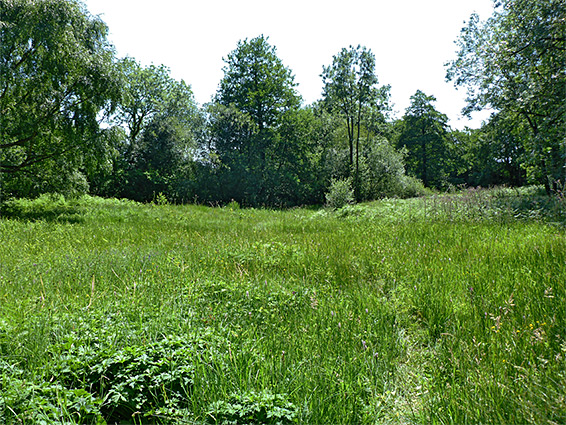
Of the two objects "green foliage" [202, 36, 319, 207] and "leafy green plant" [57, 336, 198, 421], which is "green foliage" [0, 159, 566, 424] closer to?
"leafy green plant" [57, 336, 198, 421]

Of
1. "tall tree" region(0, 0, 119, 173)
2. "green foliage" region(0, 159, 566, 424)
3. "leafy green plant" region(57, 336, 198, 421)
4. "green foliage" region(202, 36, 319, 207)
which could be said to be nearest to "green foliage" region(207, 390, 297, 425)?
"green foliage" region(0, 159, 566, 424)

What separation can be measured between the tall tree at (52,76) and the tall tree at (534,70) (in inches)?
603

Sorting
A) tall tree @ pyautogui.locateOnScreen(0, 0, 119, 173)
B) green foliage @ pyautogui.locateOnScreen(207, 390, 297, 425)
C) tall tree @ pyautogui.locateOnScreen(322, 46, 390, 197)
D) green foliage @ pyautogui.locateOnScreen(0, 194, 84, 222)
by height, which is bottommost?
green foliage @ pyautogui.locateOnScreen(207, 390, 297, 425)

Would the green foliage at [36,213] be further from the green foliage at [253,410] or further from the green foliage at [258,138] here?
the green foliage at [258,138]

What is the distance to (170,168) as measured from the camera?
2942 centimetres

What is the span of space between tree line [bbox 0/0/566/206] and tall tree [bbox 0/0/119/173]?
0.14 ft

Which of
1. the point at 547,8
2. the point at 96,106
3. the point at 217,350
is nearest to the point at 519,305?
the point at 217,350

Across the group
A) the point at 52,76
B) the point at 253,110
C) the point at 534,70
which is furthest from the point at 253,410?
the point at 253,110

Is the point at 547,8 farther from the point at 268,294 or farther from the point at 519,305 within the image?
the point at 268,294

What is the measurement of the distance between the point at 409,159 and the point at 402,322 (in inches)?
2108

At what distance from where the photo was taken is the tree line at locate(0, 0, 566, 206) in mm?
10922

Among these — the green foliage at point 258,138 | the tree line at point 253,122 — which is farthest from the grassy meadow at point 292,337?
the green foliage at point 258,138

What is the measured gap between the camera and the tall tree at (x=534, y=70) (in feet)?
35.5

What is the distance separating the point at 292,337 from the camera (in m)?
2.67
